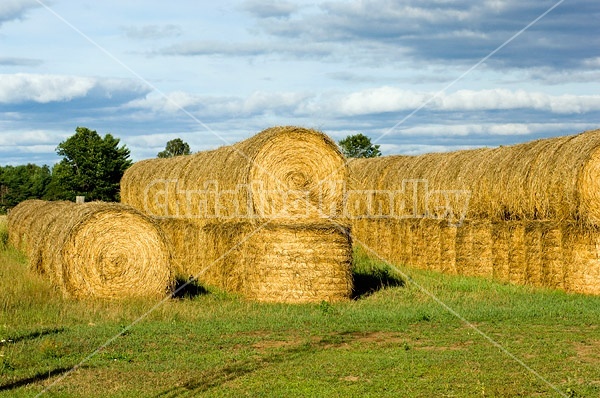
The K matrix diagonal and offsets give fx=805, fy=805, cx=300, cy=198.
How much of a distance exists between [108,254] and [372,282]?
6815 mm

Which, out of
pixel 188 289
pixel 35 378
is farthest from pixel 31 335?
pixel 188 289

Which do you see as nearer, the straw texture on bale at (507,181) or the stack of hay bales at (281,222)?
Answer: the stack of hay bales at (281,222)

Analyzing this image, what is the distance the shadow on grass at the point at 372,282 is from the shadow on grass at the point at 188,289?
3554 millimetres

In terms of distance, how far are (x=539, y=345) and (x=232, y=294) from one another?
8272mm

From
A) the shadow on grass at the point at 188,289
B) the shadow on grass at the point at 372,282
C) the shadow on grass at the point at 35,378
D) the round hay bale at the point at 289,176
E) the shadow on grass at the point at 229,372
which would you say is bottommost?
the shadow on grass at the point at 372,282

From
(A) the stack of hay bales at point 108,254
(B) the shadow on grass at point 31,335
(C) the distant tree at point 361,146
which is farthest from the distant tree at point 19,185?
(B) the shadow on grass at point 31,335

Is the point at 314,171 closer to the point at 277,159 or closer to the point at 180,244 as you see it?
the point at 277,159

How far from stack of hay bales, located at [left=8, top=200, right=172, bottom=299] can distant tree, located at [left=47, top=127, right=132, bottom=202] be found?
59.4m

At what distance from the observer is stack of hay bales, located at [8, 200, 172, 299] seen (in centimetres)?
1655

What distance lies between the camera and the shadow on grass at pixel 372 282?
1831 cm

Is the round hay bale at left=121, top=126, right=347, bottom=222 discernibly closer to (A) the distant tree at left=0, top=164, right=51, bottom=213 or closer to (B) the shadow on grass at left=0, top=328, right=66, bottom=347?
(B) the shadow on grass at left=0, top=328, right=66, bottom=347

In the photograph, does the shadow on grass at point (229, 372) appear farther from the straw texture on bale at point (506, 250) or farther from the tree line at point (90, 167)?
the tree line at point (90, 167)

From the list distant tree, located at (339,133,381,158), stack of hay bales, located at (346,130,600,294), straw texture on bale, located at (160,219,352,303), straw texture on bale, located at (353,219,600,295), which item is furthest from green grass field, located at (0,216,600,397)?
distant tree, located at (339,133,381,158)

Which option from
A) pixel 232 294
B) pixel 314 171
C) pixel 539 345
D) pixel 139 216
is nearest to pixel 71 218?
pixel 139 216
